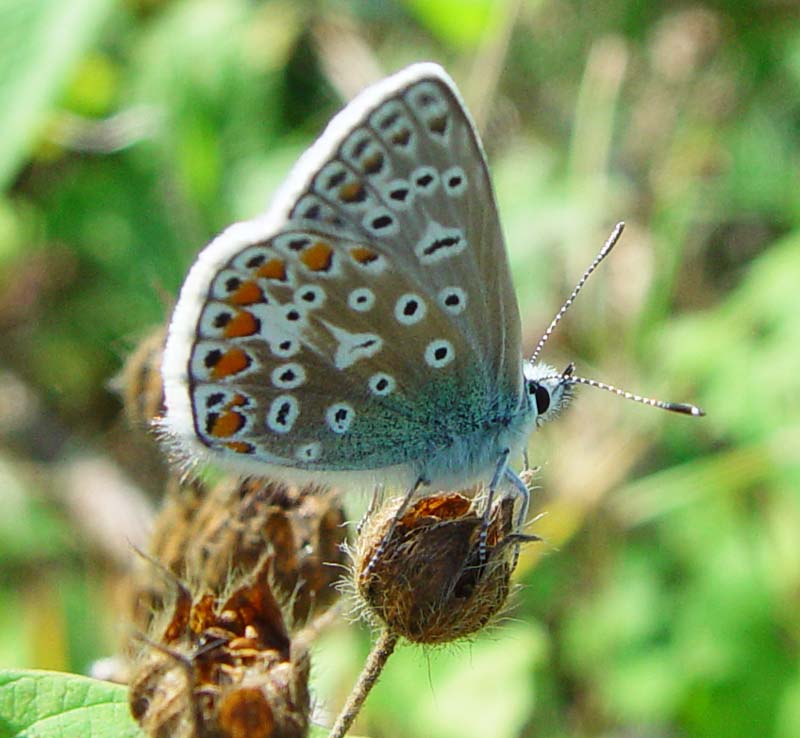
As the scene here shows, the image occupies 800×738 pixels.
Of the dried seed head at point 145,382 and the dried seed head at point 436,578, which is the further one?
the dried seed head at point 145,382

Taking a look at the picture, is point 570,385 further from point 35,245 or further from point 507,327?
point 35,245

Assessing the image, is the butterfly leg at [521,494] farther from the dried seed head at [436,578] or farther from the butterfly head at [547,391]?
the butterfly head at [547,391]

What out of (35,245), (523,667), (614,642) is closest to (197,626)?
(523,667)

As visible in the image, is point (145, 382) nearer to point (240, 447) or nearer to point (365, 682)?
point (240, 447)

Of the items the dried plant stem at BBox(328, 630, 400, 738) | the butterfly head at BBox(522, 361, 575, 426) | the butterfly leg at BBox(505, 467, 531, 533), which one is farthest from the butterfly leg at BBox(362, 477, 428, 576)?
the butterfly head at BBox(522, 361, 575, 426)

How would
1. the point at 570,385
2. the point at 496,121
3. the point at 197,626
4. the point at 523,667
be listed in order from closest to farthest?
the point at 197,626, the point at 570,385, the point at 523,667, the point at 496,121

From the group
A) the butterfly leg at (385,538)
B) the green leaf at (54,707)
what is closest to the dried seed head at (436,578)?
the butterfly leg at (385,538)
